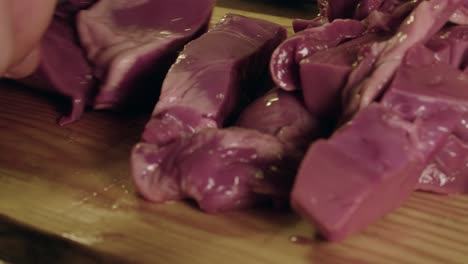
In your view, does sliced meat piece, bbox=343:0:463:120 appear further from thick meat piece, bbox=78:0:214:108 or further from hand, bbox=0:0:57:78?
hand, bbox=0:0:57:78

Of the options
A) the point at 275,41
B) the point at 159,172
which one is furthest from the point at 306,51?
the point at 159,172

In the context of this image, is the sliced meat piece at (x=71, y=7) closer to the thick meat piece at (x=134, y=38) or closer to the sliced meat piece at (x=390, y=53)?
the thick meat piece at (x=134, y=38)

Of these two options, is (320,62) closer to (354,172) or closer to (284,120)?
(284,120)

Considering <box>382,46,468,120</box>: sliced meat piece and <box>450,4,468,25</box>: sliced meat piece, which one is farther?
Answer: <box>450,4,468,25</box>: sliced meat piece

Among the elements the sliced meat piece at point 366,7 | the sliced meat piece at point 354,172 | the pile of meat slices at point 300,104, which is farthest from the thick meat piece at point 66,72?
the sliced meat piece at point 354,172

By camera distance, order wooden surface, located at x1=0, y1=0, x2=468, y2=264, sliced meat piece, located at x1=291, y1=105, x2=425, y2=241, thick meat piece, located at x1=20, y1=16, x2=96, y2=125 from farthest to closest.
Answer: thick meat piece, located at x1=20, y1=16, x2=96, y2=125 < wooden surface, located at x1=0, y1=0, x2=468, y2=264 < sliced meat piece, located at x1=291, y1=105, x2=425, y2=241

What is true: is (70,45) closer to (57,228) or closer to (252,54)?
(252,54)

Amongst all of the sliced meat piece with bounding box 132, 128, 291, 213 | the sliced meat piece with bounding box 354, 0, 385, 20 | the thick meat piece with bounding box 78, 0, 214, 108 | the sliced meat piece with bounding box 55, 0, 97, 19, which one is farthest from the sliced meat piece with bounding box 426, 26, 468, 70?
the sliced meat piece with bounding box 55, 0, 97, 19

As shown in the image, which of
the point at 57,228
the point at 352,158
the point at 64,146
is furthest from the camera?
the point at 64,146
